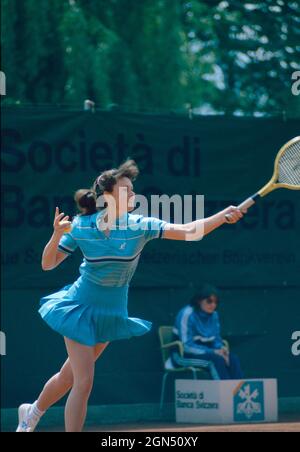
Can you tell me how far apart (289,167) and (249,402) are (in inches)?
126

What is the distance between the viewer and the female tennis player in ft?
A: 22.3

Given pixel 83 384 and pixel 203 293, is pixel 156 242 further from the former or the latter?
pixel 83 384

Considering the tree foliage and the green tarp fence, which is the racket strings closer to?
the green tarp fence

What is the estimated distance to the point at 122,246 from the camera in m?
6.84

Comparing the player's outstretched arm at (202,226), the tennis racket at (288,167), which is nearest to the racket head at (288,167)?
the tennis racket at (288,167)

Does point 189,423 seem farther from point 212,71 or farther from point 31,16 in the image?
point 212,71

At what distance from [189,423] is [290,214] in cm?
195

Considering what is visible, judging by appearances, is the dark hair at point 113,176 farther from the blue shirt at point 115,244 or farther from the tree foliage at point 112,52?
the tree foliage at point 112,52

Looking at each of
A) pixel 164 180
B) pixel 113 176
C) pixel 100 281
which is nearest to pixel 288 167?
pixel 113 176

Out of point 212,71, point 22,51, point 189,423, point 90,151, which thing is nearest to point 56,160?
point 90,151

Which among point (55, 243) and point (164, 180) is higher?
point (164, 180)

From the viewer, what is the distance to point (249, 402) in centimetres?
973

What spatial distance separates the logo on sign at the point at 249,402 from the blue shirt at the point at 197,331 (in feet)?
1.89
